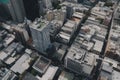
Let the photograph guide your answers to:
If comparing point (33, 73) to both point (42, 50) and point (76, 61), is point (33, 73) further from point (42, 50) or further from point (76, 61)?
point (76, 61)

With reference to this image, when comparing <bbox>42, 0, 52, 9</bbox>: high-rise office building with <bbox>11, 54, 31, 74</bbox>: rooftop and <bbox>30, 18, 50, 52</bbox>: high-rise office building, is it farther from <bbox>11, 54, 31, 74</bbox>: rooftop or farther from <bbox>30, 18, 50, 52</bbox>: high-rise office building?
<bbox>11, 54, 31, 74</bbox>: rooftop

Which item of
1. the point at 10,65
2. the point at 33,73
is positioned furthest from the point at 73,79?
the point at 10,65

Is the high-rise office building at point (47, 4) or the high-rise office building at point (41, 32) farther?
the high-rise office building at point (47, 4)

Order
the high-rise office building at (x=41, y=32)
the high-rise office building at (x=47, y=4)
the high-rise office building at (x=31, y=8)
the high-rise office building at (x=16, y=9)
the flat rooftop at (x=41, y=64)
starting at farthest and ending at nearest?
the high-rise office building at (x=47, y=4) < the high-rise office building at (x=16, y=9) < the high-rise office building at (x=31, y=8) < the flat rooftop at (x=41, y=64) < the high-rise office building at (x=41, y=32)

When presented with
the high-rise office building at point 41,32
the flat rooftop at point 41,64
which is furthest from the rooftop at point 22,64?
the high-rise office building at point 41,32

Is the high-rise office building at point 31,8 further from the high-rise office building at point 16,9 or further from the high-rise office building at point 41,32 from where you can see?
the high-rise office building at point 41,32

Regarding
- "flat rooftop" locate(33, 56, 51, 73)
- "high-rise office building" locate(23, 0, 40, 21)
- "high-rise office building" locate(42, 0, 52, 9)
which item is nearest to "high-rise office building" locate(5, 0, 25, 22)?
"high-rise office building" locate(23, 0, 40, 21)

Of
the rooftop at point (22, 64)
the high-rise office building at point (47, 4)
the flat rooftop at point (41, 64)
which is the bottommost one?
the rooftop at point (22, 64)
